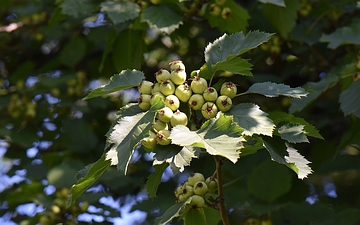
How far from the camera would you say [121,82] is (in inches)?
64.5

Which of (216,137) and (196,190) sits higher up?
(216,137)

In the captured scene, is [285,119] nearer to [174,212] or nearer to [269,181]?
[174,212]

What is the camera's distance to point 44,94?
375 cm

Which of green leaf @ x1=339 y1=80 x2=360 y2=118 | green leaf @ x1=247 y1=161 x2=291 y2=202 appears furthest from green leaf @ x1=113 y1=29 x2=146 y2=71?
green leaf @ x1=339 y1=80 x2=360 y2=118

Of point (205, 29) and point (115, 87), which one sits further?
point (205, 29)

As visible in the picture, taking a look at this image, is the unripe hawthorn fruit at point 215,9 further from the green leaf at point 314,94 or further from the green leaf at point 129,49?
the green leaf at point 314,94

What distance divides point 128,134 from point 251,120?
0.33 meters

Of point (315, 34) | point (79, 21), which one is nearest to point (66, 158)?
point (79, 21)

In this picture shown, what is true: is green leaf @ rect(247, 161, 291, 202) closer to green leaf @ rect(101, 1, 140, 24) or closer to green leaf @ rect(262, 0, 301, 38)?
green leaf @ rect(262, 0, 301, 38)

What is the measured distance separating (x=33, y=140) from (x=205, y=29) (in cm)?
129

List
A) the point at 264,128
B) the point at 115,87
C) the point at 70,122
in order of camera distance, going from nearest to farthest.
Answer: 1. the point at 264,128
2. the point at 115,87
3. the point at 70,122

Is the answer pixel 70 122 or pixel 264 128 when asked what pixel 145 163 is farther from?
pixel 264 128

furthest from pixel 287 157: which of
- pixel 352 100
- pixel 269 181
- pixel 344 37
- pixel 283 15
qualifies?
pixel 283 15

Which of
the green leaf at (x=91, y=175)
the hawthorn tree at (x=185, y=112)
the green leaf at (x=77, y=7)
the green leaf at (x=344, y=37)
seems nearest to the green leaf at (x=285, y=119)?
the hawthorn tree at (x=185, y=112)
